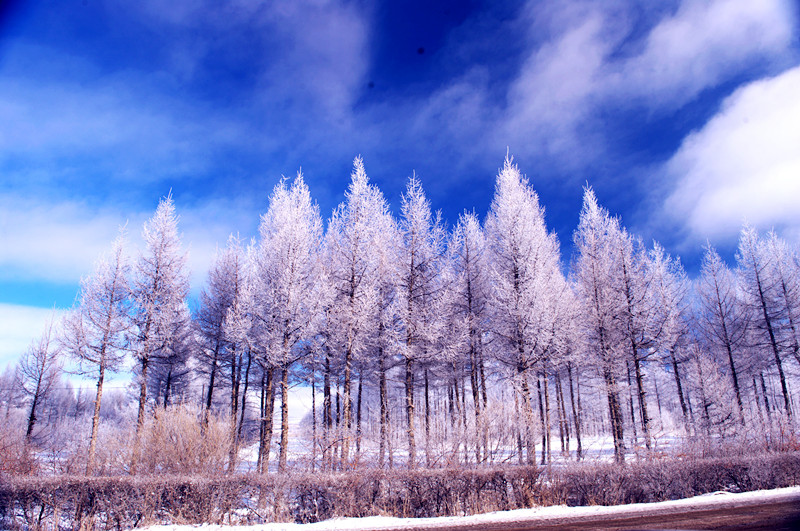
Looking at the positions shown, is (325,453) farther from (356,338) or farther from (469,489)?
(469,489)

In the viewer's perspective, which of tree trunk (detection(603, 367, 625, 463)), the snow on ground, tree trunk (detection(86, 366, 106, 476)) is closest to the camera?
the snow on ground

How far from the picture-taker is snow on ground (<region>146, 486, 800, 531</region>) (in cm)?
830

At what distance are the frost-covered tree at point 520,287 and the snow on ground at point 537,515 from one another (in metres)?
3.54

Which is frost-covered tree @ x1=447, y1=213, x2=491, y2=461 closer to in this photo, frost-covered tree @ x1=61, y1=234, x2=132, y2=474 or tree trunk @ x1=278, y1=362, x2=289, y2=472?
tree trunk @ x1=278, y1=362, x2=289, y2=472

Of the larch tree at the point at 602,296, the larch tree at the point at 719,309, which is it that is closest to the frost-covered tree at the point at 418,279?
the larch tree at the point at 602,296

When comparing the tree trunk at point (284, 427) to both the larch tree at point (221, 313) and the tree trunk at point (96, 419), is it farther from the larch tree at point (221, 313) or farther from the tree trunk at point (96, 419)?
the larch tree at point (221, 313)

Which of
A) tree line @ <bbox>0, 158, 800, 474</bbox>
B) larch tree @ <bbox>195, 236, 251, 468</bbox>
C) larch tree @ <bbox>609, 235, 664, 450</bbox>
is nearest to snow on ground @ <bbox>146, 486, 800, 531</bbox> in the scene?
tree line @ <bbox>0, 158, 800, 474</bbox>

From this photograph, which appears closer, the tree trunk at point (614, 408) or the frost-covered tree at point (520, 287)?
the frost-covered tree at point (520, 287)

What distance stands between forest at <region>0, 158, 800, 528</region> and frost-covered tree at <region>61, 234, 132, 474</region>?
2.3 inches

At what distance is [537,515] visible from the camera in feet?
29.7

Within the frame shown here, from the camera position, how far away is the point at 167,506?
27.7 feet

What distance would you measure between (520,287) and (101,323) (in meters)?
16.5

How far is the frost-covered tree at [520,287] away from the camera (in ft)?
47.4

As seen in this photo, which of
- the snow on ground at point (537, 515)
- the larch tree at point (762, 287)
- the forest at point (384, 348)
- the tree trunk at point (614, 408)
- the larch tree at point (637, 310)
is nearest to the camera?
the snow on ground at point (537, 515)
